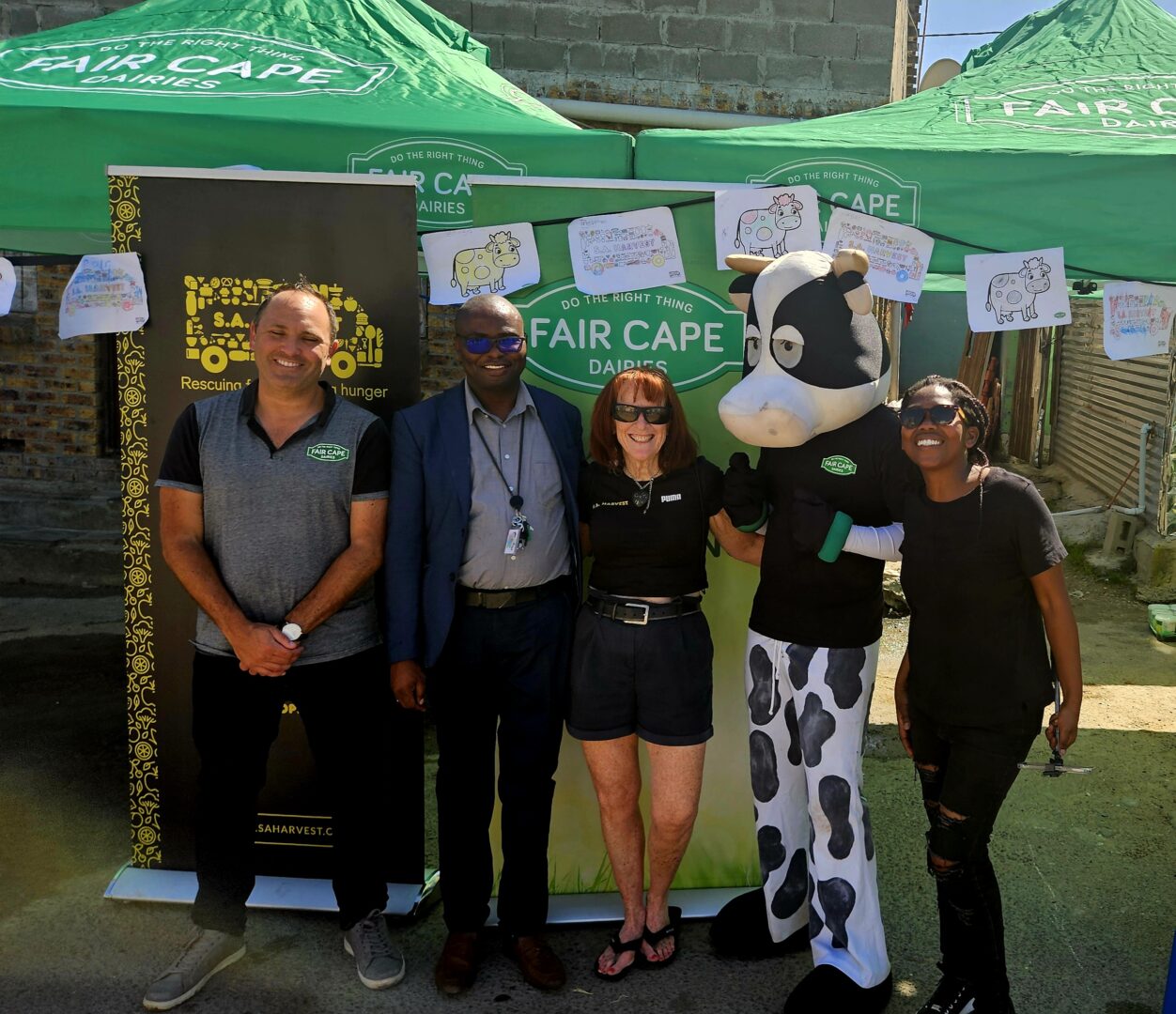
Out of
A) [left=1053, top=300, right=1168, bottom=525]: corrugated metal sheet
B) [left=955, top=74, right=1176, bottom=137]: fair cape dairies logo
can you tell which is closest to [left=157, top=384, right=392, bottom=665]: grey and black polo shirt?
[left=955, top=74, right=1176, bottom=137]: fair cape dairies logo

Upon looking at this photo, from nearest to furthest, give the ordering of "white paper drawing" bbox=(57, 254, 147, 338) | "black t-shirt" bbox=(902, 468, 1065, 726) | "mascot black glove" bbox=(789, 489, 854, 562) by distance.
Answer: "black t-shirt" bbox=(902, 468, 1065, 726)
"mascot black glove" bbox=(789, 489, 854, 562)
"white paper drawing" bbox=(57, 254, 147, 338)

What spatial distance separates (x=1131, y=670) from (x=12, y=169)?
19.5ft

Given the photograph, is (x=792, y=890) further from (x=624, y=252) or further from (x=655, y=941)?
(x=624, y=252)

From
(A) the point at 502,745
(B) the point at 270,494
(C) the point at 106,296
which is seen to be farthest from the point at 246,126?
(A) the point at 502,745

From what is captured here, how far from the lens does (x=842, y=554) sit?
281 cm

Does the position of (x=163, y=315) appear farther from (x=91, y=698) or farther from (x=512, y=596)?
(x=91, y=698)

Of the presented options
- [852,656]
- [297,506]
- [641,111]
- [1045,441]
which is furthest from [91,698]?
[1045,441]

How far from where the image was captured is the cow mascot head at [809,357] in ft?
9.14

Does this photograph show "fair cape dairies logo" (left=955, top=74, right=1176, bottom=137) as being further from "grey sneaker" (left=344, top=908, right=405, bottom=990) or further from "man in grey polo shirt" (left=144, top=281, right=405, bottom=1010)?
"grey sneaker" (left=344, top=908, right=405, bottom=990)

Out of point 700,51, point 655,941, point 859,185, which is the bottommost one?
point 655,941

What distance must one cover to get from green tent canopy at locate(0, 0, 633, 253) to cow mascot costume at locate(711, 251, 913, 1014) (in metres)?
1.08

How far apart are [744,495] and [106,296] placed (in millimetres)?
1956

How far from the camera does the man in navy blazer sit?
114 inches

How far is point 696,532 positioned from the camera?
293 centimetres
